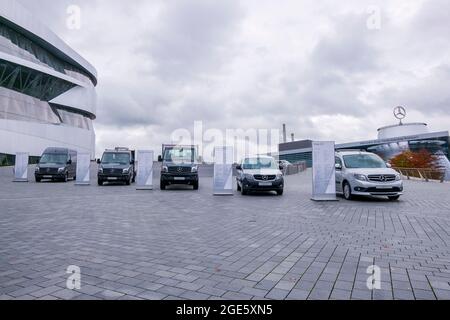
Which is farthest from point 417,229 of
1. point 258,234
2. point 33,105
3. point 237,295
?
point 33,105

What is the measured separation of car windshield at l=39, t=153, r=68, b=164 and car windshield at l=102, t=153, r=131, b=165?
4999 mm

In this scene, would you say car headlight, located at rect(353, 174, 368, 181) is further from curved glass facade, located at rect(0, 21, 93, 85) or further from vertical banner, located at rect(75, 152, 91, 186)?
curved glass facade, located at rect(0, 21, 93, 85)

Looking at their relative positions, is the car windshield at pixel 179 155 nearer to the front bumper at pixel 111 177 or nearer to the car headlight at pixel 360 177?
the front bumper at pixel 111 177

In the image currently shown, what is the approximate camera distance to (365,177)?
11.9 metres

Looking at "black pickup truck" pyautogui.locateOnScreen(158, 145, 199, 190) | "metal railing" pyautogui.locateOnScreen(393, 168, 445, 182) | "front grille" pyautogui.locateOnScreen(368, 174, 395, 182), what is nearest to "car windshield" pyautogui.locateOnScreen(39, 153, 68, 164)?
"black pickup truck" pyautogui.locateOnScreen(158, 145, 199, 190)

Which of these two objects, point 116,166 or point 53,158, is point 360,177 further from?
point 53,158

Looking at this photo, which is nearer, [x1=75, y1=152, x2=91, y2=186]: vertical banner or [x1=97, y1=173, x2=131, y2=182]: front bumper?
[x1=97, y1=173, x2=131, y2=182]: front bumper

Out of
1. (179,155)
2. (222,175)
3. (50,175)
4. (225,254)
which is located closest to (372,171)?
(222,175)

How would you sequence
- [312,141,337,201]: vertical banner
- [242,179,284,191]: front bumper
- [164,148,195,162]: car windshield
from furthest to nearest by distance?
[164,148,195,162]: car windshield, [242,179,284,191]: front bumper, [312,141,337,201]: vertical banner

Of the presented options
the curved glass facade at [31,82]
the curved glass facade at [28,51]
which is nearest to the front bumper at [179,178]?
the curved glass facade at [31,82]

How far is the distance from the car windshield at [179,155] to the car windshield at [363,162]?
26.3 ft

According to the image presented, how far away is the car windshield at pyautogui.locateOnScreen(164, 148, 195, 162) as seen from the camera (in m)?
17.8
